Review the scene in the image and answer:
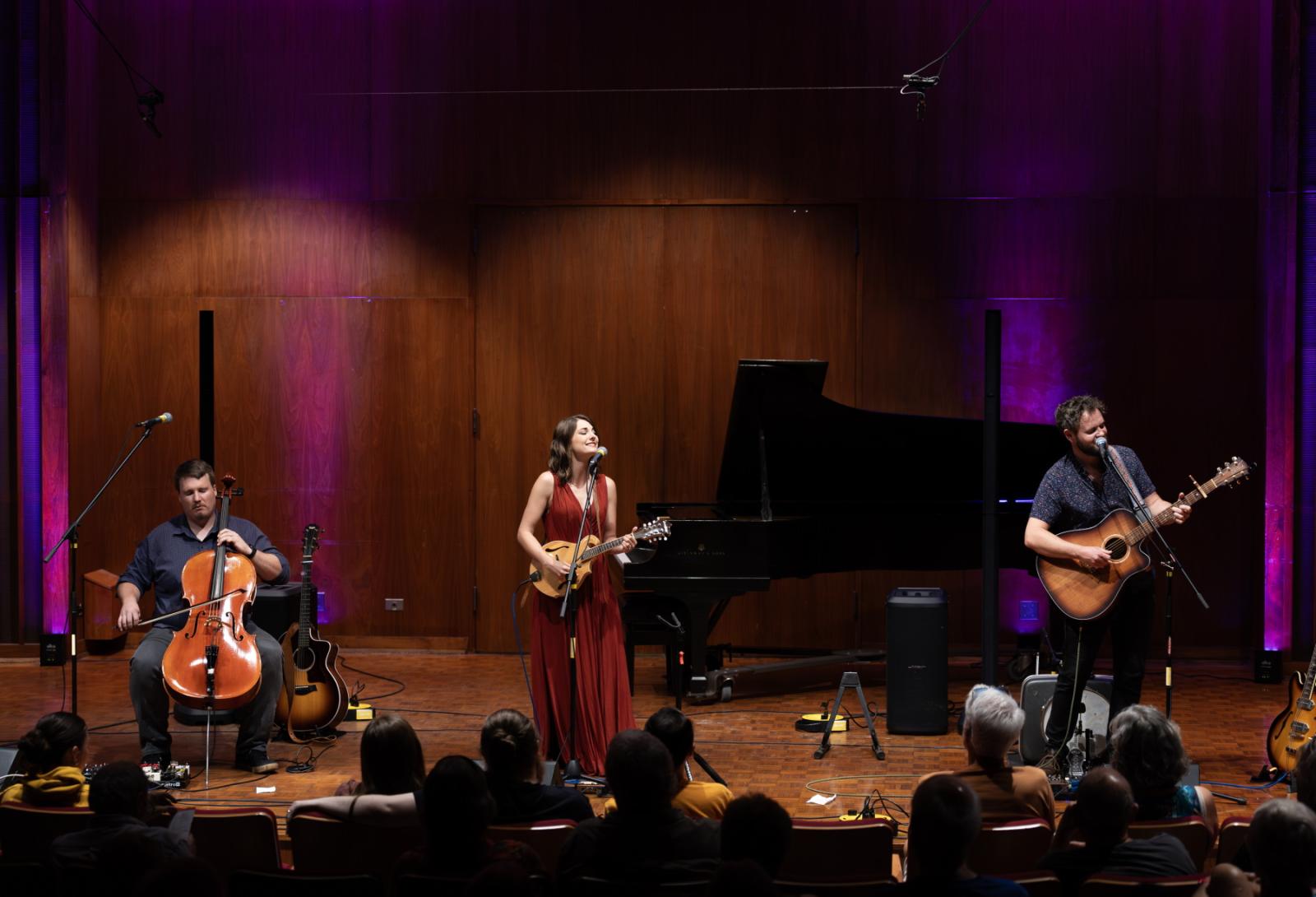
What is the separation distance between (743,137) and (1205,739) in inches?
186

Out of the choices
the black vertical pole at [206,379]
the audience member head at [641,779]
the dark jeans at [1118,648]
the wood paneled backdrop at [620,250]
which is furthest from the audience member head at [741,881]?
the wood paneled backdrop at [620,250]

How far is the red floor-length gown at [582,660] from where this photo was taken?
581 centimetres

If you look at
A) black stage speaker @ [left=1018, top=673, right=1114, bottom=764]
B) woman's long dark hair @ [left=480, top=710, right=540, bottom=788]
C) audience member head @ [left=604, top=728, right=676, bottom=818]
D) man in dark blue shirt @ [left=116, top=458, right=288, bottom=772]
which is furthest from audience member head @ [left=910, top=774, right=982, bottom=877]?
man in dark blue shirt @ [left=116, top=458, right=288, bottom=772]

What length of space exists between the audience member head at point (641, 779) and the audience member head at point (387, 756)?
2.17 feet

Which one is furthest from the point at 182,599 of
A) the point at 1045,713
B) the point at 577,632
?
the point at 1045,713

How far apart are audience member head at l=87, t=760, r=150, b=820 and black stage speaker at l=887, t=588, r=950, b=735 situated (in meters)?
4.17

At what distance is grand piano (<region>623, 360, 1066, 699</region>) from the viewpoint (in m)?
7.41

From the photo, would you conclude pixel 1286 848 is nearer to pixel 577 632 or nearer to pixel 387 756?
pixel 387 756

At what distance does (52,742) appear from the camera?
157 inches

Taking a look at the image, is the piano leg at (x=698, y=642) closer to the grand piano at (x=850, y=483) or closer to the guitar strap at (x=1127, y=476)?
the grand piano at (x=850, y=483)

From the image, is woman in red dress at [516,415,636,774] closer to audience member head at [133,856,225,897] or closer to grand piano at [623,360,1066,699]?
grand piano at [623,360,1066,699]

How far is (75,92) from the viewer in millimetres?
8953

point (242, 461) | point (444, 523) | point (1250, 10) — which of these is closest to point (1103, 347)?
point (1250, 10)

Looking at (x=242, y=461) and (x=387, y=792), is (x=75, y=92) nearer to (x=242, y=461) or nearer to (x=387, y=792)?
(x=242, y=461)
